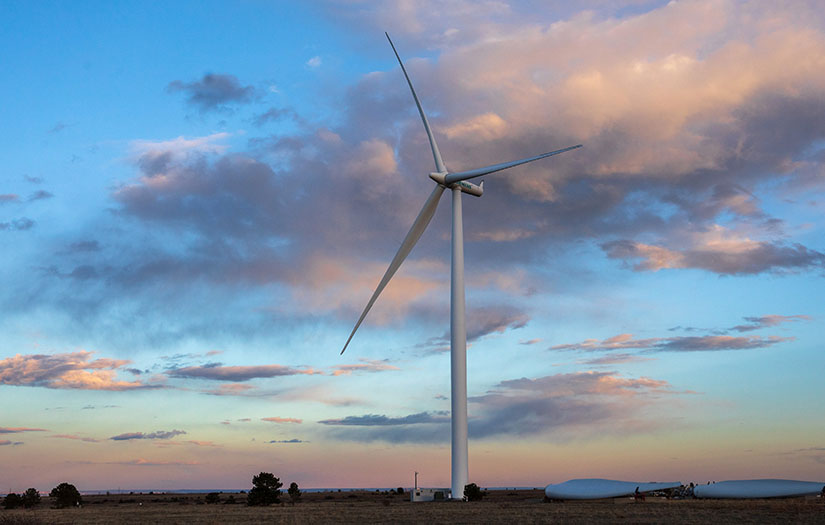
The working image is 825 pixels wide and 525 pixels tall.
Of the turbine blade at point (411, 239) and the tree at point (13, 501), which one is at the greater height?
the turbine blade at point (411, 239)

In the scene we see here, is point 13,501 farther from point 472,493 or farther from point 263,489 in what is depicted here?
point 472,493

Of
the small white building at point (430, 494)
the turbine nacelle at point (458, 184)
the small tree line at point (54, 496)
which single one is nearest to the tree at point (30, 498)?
the small tree line at point (54, 496)

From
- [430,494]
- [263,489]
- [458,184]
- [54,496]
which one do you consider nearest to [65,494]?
[54,496]

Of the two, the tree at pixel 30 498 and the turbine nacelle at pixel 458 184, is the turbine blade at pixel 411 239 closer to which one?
the turbine nacelle at pixel 458 184

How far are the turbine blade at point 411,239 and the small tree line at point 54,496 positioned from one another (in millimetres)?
42037

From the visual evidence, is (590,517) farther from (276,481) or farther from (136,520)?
(276,481)

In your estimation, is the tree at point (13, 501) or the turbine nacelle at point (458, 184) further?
the tree at point (13, 501)

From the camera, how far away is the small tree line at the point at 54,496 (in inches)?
3878

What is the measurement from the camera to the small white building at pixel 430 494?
8962 cm

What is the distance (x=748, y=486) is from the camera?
8319cm

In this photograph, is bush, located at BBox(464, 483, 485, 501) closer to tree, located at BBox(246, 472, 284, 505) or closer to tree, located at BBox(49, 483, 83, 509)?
tree, located at BBox(246, 472, 284, 505)

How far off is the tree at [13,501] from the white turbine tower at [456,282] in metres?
48.8

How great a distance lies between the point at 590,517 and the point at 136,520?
36.7 meters

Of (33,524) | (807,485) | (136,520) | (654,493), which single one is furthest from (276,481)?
(807,485)
